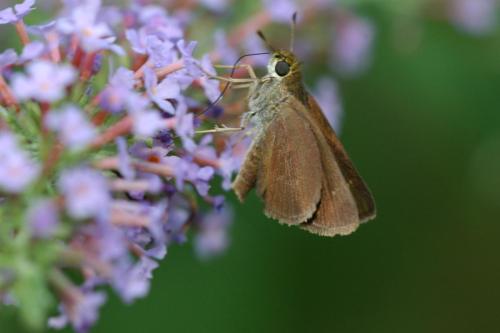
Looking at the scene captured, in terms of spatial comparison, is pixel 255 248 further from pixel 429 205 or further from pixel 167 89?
pixel 167 89

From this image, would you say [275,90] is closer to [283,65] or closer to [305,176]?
[283,65]

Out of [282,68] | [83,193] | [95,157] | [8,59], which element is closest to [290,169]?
[282,68]

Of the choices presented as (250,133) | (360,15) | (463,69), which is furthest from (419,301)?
(250,133)

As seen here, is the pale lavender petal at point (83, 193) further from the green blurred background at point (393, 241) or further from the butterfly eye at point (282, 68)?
the green blurred background at point (393, 241)

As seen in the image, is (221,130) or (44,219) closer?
(44,219)

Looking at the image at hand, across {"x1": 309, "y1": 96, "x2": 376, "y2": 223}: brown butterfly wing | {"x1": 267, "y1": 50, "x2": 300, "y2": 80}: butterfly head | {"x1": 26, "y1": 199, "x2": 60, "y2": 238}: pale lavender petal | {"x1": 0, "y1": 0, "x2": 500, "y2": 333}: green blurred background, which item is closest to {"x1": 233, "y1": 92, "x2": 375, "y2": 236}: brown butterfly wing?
{"x1": 309, "y1": 96, "x2": 376, "y2": 223}: brown butterfly wing
